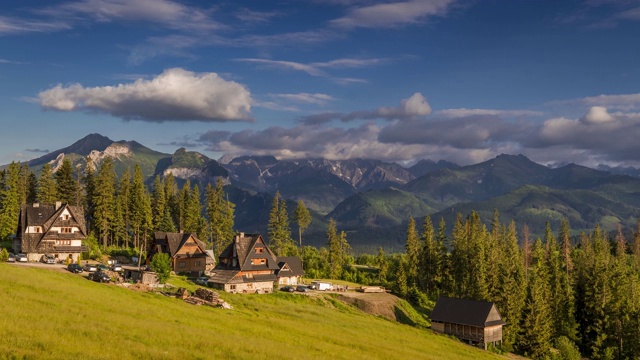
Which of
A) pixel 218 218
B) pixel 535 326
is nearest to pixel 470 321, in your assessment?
pixel 535 326

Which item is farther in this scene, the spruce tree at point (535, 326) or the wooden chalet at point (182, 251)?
the wooden chalet at point (182, 251)

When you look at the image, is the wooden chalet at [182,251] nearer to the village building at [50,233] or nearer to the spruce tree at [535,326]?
the village building at [50,233]

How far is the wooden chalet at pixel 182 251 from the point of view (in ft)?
348

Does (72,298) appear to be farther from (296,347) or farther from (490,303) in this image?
(490,303)

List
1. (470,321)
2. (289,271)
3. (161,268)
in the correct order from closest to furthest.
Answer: (161,268) < (470,321) < (289,271)

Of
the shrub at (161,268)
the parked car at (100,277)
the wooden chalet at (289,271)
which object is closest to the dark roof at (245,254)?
the wooden chalet at (289,271)

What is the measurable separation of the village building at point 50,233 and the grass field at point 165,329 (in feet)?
126

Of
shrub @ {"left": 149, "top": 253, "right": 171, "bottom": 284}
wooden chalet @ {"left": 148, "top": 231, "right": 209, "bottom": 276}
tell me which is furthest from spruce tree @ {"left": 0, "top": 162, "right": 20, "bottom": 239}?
shrub @ {"left": 149, "top": 253, "right": 171, "bottom": 284}

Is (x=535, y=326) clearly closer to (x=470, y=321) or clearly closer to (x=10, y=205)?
(x=470, y=321)

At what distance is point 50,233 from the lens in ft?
322

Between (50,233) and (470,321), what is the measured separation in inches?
3241

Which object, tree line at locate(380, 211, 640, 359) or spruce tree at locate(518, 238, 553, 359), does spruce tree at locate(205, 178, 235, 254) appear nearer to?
tree line at locate(380, 211, 640, 359)

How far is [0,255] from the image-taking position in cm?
7669

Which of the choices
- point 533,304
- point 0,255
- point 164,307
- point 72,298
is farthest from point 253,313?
point 533,304
